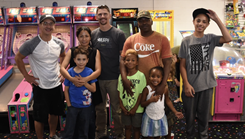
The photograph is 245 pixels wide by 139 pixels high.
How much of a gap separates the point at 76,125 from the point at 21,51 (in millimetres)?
1075

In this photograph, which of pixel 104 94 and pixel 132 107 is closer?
pixel 132 107

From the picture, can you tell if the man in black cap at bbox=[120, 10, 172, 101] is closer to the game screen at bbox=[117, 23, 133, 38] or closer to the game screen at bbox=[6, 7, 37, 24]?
the game screen at bbox=[117, 23, 133, 38]

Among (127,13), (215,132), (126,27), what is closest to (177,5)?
(127,13)

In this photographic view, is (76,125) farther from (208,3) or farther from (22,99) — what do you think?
(208,3)

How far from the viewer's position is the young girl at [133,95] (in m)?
2.12

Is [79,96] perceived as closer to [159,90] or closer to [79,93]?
[79,93]

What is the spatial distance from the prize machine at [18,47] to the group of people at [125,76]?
654 mm

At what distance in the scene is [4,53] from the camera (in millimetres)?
3932

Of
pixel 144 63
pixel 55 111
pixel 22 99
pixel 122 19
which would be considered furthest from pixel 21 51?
pixel 122 19

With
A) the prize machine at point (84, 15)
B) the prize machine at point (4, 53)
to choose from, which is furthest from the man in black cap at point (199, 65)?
the prize machine at point (4, 53)

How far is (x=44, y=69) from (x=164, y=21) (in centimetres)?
323

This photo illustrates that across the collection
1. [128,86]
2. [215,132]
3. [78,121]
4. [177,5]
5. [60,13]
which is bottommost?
[215,132]

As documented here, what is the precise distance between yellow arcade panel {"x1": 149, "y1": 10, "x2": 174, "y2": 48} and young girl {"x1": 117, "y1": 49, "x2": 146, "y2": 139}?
2.85m

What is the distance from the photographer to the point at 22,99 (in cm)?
313
